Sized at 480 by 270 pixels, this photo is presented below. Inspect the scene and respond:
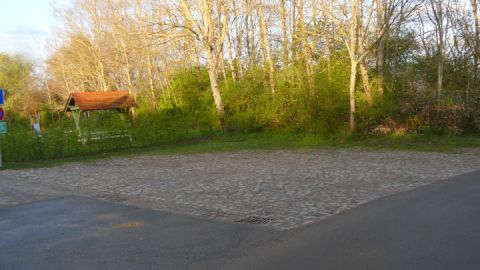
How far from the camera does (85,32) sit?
46844mm

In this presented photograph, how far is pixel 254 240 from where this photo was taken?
6.43 metres

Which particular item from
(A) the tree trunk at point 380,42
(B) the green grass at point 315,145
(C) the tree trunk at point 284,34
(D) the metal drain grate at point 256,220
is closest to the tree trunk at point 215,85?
(B) the green grass at point 315,145

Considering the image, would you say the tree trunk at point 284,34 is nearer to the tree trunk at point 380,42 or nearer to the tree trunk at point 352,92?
the tree trunk at point 380,42

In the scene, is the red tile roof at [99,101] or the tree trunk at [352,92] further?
the red tile roof at [99,101]

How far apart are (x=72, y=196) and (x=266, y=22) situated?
22025 mm

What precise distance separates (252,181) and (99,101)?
20.5 meters

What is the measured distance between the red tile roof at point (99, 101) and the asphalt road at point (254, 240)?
2069cm

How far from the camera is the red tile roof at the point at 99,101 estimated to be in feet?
93.8

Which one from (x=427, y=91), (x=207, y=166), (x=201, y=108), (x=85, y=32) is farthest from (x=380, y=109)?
(x=85, y=32)

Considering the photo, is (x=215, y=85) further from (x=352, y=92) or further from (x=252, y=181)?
(x=252, y=181)

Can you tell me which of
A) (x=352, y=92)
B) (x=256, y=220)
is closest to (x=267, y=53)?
(x=352, y=92)

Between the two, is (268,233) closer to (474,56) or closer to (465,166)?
(465,166)

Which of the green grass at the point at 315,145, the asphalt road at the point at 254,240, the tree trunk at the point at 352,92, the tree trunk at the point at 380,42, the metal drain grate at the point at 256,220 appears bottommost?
the metal drain grate at the point at 256,220

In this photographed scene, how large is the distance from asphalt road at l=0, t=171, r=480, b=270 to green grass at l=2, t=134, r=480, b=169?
958cm
